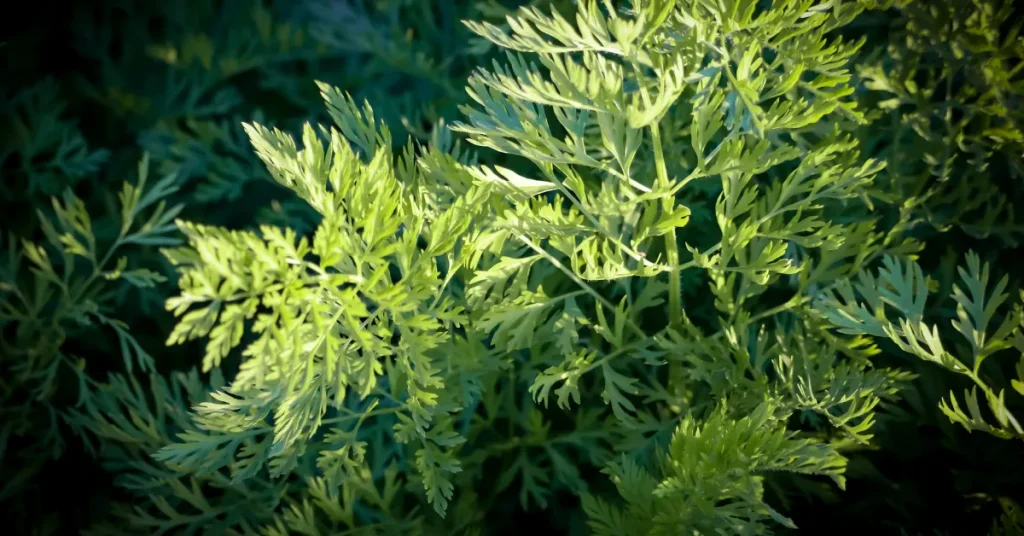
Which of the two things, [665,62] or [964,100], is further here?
[964,100]

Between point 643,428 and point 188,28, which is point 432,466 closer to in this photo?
point 643,428

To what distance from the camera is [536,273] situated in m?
0.69

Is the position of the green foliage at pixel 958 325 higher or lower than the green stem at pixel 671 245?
lower

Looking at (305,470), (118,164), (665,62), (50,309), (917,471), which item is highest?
(118,164)

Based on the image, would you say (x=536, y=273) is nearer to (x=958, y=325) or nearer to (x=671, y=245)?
(x=671, y=245)

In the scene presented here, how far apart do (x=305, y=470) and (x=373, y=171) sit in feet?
1.17

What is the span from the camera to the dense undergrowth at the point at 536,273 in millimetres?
521

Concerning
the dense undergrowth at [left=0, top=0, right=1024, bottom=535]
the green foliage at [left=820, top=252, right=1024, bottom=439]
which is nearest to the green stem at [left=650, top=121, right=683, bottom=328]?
the dense undergrowth at [left=0, top=0, right=1024, bottom=535]

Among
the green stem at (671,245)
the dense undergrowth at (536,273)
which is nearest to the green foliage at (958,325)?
the dense undergrowth at (536,273)

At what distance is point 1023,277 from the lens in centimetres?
76

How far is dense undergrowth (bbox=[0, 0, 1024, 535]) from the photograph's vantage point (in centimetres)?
52

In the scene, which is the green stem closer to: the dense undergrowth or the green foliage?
the dense undergrowth

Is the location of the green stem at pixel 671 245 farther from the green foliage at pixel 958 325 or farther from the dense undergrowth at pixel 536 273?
the green foliage at pixel 958 325

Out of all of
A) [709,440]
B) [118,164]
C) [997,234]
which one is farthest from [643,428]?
[118,164]
